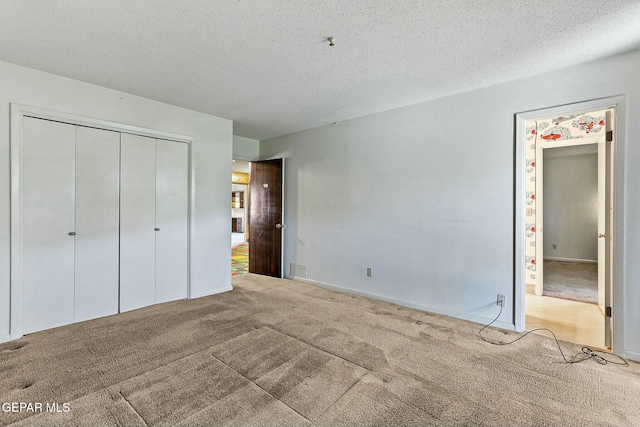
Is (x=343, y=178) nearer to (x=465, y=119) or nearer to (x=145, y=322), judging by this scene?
(x=465, y=119)

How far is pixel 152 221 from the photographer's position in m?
3.64

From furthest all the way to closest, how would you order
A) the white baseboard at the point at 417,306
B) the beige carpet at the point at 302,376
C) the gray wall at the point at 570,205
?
1. the gray wall at the point at 570,205
2. the white baseboard at the point at 417,306
3. the beige carpet at the point at 302,376

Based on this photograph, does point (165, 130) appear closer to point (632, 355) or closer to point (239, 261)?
point (239, 261)

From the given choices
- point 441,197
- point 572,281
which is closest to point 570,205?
point 572,281

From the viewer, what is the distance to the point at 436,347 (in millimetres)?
2564

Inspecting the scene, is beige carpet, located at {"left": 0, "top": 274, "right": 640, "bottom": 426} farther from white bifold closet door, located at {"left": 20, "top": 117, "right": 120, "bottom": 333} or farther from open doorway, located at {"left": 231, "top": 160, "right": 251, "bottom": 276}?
open doorway, located at {"left": 231, "top": 160, "right": 251, "bottom": 276}

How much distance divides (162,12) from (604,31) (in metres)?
3.09

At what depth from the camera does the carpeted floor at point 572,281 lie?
4.16 meters

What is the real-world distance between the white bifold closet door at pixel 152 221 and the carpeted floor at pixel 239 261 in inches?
69.3

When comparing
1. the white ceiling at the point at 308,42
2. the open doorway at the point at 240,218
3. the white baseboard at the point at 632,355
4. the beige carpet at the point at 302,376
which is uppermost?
the white ceiling at the point at 308,42

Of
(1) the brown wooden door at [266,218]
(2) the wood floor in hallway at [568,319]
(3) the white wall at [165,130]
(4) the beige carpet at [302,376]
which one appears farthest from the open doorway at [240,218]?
(2) the wood floor in hallway at [568,319]

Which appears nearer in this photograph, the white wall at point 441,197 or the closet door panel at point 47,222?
the white wall at point 441,197

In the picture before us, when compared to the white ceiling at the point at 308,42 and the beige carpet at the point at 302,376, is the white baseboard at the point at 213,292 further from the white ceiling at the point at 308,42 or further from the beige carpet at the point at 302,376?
the white ceiling at the point at 308,42

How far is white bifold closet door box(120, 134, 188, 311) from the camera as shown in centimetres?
343
